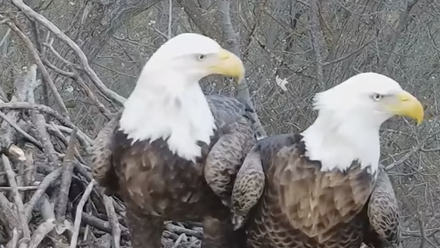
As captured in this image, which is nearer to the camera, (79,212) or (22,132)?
(79,212)

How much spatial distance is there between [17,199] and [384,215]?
1.33m

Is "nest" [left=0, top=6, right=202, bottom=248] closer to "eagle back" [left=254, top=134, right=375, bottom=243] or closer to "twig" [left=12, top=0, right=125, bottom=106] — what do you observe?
"twig" [left=12, top=0, right=125, bottom=106]

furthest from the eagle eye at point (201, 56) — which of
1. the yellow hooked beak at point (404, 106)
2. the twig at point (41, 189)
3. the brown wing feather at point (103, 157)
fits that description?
the twig at point (41, 189)

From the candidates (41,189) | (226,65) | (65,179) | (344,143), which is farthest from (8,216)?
(344,143)

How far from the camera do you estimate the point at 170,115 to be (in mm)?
2693

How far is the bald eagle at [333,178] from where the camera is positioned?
262cm

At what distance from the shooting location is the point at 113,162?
2.84 metres

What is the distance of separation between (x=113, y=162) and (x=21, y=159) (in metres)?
0.64

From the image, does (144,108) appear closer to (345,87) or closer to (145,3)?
(345,87)

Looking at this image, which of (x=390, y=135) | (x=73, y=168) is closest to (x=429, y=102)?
(x=390, y=135)

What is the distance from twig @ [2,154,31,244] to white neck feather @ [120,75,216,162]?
1.79 ft

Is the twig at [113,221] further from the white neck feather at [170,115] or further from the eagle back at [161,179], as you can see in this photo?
the white neck feather at [170,115]

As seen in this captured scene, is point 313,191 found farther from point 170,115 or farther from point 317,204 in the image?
point 170,115

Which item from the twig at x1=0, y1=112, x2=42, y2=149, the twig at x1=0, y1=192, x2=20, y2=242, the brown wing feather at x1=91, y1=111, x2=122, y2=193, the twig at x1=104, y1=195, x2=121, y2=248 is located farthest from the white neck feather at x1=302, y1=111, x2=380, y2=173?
the twig at x1=0, y1=112, x2=42, y2=149
